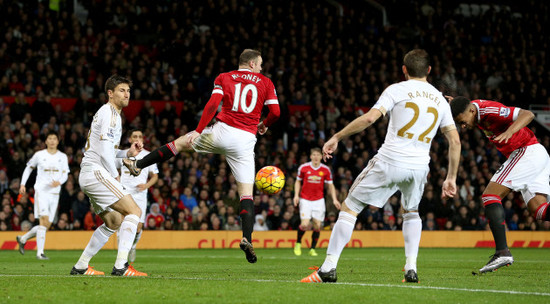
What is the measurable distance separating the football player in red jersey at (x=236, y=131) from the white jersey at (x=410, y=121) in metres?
2.75

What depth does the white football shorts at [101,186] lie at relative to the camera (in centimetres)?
893

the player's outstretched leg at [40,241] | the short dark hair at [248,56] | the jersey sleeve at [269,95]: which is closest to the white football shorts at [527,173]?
the jersey sleeve at [269,95]

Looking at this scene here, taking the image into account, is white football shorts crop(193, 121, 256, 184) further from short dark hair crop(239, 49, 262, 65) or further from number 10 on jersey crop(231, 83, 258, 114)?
short dark hair crop(239, 49, 262, 65)

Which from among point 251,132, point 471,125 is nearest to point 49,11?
point 251,132

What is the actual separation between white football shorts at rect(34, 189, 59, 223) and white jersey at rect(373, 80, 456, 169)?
10.5 meters

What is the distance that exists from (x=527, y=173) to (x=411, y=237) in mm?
2921

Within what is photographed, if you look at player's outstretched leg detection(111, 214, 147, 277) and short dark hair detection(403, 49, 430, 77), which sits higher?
short dark hair detection(403, 49, 430, 77)

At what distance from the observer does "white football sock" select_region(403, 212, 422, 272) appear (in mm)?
7973

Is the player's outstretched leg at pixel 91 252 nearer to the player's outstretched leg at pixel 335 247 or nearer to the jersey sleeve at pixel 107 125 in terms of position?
the jersey sleeve at pixel 107 125

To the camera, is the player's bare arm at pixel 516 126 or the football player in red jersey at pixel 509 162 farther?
the football player in red jersey at pixel 509 162

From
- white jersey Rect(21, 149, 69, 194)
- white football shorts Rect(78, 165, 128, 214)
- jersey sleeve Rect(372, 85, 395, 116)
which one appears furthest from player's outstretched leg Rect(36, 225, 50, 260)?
jersey sleeve Rect(372, 85, 395, 116)

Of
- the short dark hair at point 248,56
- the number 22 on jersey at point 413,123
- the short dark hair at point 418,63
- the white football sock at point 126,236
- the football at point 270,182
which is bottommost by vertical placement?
the white football sock at point 126,236

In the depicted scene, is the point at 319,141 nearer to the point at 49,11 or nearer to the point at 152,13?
the point at 152,13

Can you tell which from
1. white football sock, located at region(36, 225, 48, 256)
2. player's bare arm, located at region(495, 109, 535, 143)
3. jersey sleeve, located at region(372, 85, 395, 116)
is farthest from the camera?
white football sock, located at region(36, 225, 48, 256)
